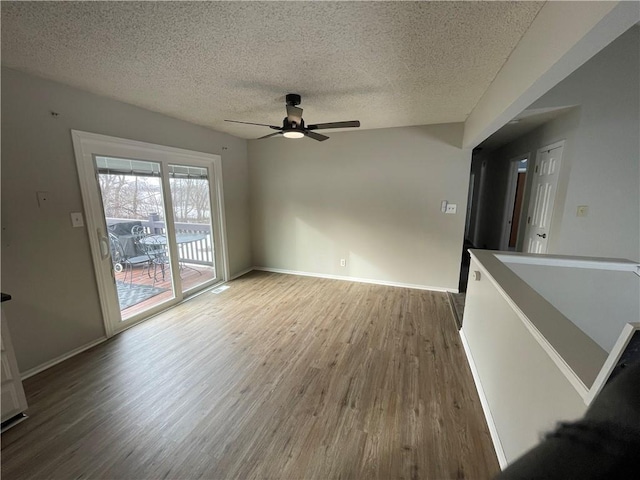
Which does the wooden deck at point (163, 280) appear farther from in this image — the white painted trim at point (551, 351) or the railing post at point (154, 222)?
the white painted trim at point (551, 351)

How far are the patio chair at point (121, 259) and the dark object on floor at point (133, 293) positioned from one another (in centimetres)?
7

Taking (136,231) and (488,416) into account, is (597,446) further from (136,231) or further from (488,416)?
(136,231)

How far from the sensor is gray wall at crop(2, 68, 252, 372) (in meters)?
1.98

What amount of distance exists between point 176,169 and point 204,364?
8.03 ft

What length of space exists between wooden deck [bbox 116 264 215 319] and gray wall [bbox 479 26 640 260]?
479 centimetres

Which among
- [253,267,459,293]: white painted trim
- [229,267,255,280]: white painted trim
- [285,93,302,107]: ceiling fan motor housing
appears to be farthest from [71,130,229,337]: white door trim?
[253,267,459,293]: white painted trim

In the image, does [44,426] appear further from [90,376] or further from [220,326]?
[220,326]

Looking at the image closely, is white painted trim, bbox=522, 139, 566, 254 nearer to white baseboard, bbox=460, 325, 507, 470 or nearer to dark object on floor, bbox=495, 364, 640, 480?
white baseboard, bbox=460, 325, 507, 470

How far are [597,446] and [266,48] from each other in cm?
221

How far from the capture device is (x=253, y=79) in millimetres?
2207

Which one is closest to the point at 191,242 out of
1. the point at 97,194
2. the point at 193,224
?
the point at 193,224

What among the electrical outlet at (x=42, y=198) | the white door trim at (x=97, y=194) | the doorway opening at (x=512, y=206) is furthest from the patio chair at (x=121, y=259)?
the doorway opening at (x=512, y=206)

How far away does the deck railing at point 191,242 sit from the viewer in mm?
3097

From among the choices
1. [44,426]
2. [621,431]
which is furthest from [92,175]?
[621,431]
